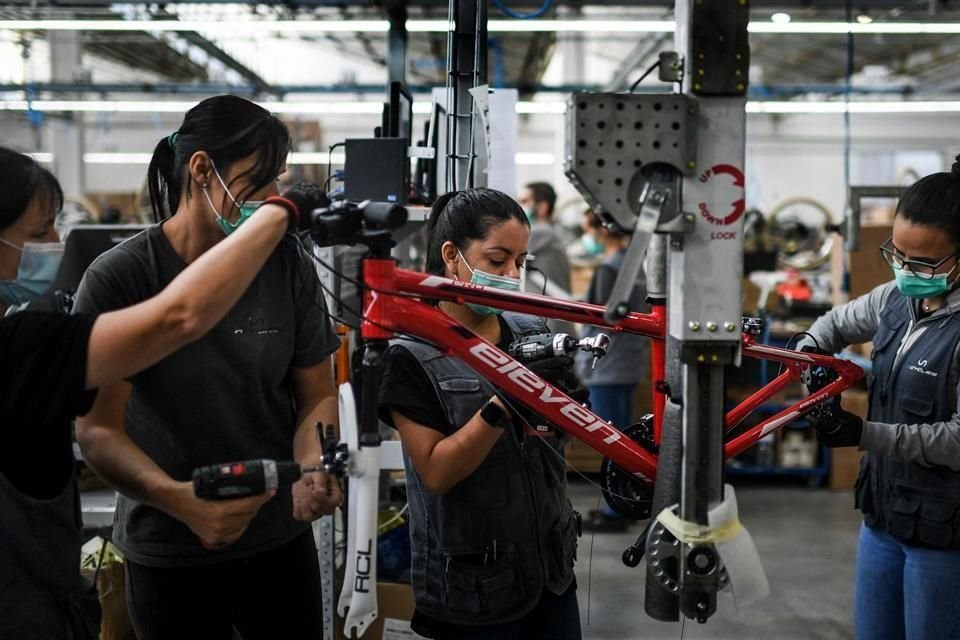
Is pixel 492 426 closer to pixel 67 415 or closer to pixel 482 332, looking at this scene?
pixel 482 332

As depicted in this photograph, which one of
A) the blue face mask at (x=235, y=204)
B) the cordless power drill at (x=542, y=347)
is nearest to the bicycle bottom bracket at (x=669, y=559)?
the cordless power drill at (x=542, y=347)

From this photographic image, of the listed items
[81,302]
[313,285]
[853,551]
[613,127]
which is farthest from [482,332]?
[853,551]

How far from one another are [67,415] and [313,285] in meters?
0.55

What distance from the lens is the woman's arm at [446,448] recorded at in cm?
133

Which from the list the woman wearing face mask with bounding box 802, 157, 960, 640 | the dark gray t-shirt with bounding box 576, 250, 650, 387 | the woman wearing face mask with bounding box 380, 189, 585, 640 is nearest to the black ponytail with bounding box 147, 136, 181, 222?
the woman wearing face mask with bounding box 380, 189, 585, 640

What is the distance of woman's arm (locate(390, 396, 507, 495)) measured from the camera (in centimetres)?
133

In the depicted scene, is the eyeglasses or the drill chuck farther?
the eyeglasses

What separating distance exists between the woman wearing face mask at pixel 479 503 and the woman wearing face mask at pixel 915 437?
0.66m

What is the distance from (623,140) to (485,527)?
70 centimetres

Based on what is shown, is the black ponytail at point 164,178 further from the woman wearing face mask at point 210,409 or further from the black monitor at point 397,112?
the black monitor at point 397,112

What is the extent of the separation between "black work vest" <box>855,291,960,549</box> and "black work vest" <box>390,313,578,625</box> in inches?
30.2

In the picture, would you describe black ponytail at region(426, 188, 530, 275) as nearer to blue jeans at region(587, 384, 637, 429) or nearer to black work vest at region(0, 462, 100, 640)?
black work vest at region(0, 462, 100, 640)

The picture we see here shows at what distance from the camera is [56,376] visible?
1061mm

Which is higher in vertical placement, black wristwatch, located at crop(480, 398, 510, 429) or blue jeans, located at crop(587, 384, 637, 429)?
black wristwatch, located at crop(480, 398, 510, 429)
